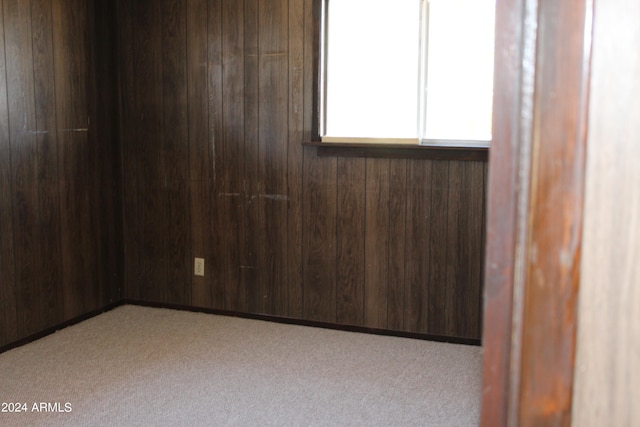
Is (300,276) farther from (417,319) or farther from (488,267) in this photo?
(488,267)

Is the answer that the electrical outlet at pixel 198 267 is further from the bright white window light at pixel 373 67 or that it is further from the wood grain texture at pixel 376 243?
the bright white window light at pixel 373 67

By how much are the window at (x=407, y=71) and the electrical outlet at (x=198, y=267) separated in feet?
3.71

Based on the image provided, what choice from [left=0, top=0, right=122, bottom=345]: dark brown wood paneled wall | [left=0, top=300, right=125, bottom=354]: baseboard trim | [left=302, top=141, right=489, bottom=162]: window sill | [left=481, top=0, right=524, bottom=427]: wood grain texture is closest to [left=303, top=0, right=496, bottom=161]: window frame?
[left=302, top=141, right=489, bottom=162]: window sill

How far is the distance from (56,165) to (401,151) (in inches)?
75.6

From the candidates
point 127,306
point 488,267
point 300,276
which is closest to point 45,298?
point 127,306

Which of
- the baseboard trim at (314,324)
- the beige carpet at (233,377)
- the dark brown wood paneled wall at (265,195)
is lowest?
the beige carpet at (233,377)

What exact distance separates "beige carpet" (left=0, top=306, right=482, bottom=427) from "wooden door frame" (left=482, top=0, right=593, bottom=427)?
2.45 meters

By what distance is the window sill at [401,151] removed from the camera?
146 inches

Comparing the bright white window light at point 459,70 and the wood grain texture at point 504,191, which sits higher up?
the bright white window light at point 459,70

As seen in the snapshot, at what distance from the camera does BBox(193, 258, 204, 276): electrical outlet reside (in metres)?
4.39

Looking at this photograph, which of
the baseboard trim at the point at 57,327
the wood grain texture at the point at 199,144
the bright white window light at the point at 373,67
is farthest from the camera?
the wood grain texture at the point at 199,144

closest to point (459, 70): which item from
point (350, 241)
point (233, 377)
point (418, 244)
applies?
point (418, 244)

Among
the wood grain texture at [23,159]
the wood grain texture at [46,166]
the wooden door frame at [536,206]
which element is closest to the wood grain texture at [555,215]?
the wooden door frame at [536,206]

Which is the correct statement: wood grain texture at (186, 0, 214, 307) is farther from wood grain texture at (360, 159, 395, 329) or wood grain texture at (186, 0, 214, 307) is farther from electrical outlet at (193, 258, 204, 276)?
wood grain texture at (360, 159, 395, 329)
